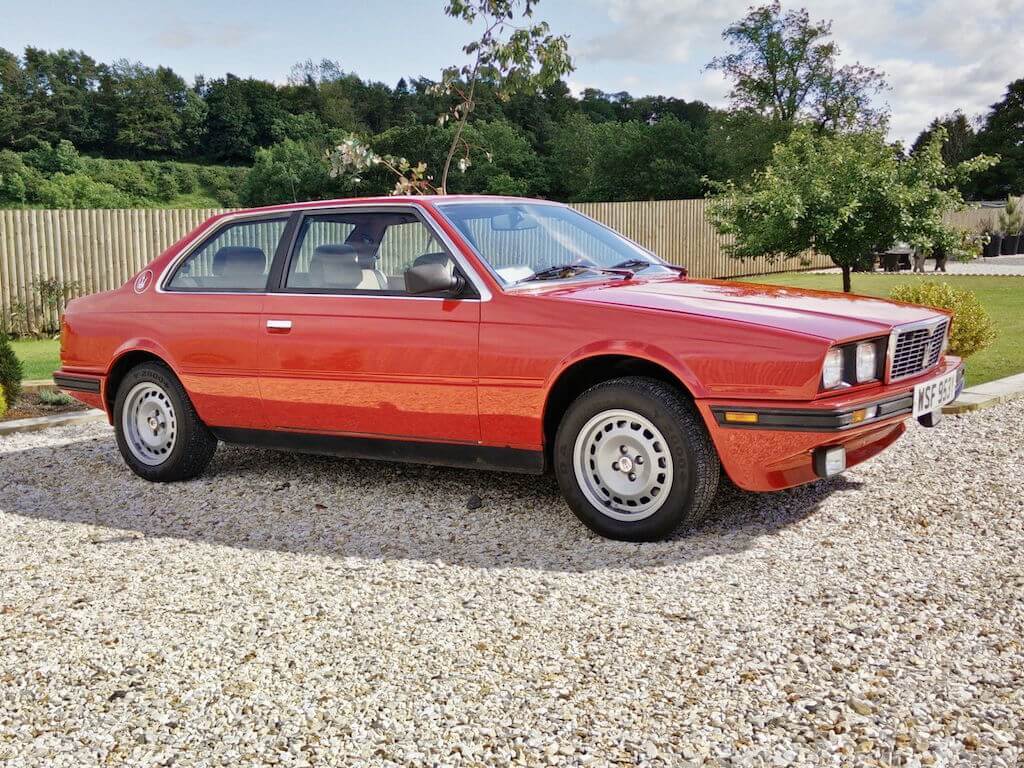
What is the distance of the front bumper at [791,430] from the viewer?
179 inches

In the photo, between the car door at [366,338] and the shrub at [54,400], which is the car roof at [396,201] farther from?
the shrub at [54,400]

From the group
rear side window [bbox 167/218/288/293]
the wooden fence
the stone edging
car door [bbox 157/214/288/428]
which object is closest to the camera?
car door [bbox 157/214/288/428]

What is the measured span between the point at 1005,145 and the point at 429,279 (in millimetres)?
77020

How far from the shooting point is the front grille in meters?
4.99

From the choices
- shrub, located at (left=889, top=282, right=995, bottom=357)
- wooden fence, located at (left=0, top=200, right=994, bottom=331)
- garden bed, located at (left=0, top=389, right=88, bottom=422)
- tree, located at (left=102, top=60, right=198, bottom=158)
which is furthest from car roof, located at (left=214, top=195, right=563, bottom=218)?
tree, located at (left=102, top=60, right=198, bottom=158)

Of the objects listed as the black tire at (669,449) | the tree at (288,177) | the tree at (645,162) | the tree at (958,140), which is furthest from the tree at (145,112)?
the black tire at (669,449)

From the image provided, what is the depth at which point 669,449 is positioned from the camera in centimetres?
485

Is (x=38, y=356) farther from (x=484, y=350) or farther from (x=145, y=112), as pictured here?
Result: (x=145, y=112)

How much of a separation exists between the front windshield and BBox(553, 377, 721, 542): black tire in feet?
2.72

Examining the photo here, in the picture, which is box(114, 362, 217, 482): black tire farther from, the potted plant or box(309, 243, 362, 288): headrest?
the potted plant

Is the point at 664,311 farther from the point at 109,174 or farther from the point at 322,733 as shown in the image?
the point at 109,174

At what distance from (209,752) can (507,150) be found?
69882 millimetres

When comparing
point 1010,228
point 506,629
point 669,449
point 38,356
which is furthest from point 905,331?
point 1010,228

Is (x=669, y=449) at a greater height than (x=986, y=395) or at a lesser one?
greater
